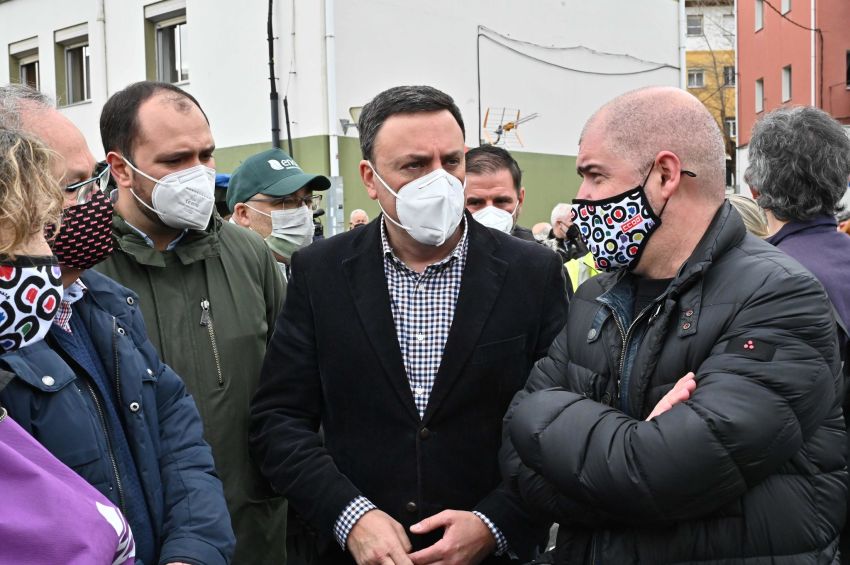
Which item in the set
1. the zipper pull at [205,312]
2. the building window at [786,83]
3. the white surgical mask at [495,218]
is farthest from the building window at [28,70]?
the building window at [786,83]

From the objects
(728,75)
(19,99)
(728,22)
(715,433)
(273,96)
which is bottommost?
(715,433)

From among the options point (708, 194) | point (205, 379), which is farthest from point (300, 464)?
point (708, 194)

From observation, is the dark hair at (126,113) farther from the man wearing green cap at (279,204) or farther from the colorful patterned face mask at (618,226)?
the colorful patterned face mask at (618,226)

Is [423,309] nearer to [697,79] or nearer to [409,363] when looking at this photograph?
[409,363]

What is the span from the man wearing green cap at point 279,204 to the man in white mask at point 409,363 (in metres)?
1.75

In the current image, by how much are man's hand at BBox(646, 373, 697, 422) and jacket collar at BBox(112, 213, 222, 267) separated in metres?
1.84

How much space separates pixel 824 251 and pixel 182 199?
2411mm

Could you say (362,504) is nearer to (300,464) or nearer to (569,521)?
A: (300,464)

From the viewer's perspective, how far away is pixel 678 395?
80.2 inches

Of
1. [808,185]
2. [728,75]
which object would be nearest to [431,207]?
[808,185]

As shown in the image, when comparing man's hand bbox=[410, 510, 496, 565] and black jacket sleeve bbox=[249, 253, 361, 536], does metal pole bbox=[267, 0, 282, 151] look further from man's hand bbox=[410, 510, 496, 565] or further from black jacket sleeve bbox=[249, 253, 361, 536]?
man's hand bbox=[410, 510, 496, 565]

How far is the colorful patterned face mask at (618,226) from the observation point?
7.86 ft

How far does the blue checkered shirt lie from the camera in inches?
114

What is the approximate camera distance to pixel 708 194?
2373 millimetres
